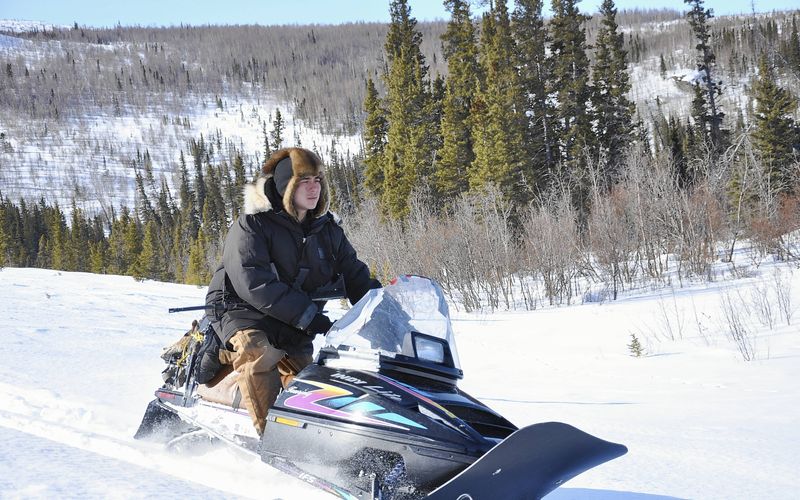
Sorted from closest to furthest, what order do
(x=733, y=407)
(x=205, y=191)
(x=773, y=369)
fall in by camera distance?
1. (x=733, y=407)
2. (x=773, y=369)
3. (x=205, y=191)

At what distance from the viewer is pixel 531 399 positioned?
227 inches

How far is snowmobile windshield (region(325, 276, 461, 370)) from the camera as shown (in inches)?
124

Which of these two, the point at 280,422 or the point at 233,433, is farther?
the point at 233,433

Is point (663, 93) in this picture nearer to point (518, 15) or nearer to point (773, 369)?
point (518, 15)

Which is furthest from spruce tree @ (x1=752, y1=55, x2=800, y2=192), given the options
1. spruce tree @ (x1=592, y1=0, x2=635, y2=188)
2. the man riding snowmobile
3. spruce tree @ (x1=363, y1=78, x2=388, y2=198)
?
the man riding snowmobile

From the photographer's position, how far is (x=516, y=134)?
34.9m

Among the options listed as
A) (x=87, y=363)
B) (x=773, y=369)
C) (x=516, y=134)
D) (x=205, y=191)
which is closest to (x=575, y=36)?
(x=516, y=134)

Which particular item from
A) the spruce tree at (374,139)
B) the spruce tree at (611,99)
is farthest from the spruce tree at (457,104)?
the spruce tree at (611,99)

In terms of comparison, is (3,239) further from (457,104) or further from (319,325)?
(319,325)

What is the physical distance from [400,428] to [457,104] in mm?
38625

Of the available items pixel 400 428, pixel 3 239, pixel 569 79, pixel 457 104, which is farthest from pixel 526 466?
pixel 3 239

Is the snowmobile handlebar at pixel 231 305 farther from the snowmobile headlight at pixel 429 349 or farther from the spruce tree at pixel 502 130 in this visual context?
the spruce tree at pixel 502 130

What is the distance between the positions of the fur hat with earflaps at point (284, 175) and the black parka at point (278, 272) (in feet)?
0.07

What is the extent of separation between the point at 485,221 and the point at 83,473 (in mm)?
17870
